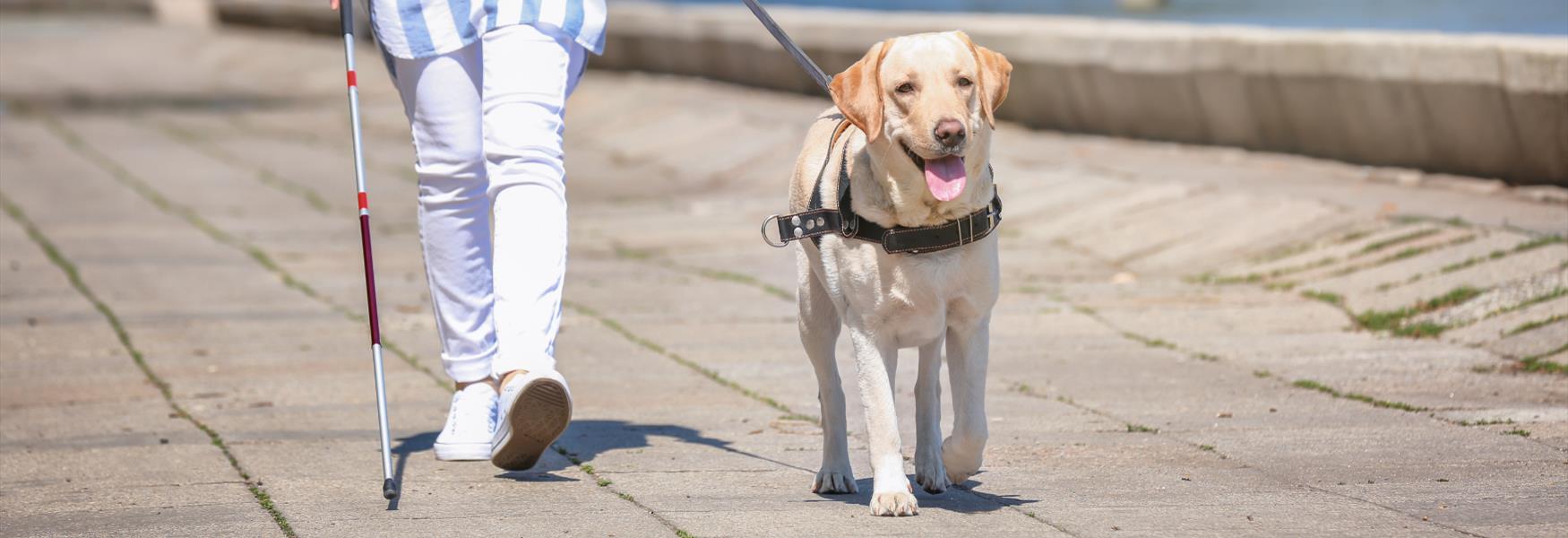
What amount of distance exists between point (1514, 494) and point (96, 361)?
17.0 ft

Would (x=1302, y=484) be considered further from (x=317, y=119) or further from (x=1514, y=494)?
(x=317, y=119)

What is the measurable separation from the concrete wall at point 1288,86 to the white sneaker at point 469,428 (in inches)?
222

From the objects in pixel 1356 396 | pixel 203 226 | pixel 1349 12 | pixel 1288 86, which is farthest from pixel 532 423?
pixel 1349 12

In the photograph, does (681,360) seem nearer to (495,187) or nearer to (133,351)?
(133,351)

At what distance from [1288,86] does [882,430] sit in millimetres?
7122

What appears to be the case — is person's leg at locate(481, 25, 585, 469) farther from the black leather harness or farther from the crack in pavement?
the black leather harness

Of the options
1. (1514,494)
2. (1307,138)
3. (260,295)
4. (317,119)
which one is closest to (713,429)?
(1514,494)

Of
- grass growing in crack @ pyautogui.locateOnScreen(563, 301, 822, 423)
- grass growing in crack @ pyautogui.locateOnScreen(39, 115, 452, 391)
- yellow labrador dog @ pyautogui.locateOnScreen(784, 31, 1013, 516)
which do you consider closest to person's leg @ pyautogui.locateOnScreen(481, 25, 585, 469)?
yellow labrador dog @ pyautogui.locateOnScreen(784, 31, 1013, 516)

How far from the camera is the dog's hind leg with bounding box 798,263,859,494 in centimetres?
491

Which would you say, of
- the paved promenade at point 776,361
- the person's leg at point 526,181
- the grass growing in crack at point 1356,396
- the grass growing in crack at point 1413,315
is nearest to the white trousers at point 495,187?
the person's leg at point 526,181

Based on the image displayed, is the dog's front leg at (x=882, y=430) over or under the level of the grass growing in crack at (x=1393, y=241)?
over

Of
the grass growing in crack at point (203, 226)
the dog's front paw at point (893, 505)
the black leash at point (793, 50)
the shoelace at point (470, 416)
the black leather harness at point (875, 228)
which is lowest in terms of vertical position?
the grass growing in crack at point (203, 226)

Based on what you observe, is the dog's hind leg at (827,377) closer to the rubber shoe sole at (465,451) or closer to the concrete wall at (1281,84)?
the rubber shoe sole at (465,451)

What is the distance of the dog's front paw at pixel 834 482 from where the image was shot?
16.1 feet
